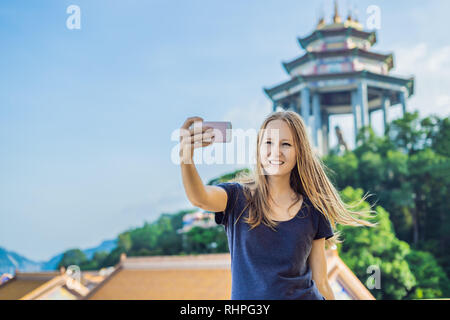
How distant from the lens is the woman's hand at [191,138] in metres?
0.88

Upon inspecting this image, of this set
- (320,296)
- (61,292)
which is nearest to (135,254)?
(61,292)

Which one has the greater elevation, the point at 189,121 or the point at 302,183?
the point at 189,121

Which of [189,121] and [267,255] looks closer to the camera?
[189,121]

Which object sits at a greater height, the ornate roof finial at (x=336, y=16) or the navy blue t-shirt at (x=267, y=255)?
the ornate roof finial at (x=336, y=16)

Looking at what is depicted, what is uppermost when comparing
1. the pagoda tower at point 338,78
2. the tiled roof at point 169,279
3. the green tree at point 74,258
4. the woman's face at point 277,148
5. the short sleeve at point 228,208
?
the pagoda tower at point 338,78

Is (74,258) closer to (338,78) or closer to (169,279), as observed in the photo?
(169,279)

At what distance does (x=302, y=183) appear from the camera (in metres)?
1.23

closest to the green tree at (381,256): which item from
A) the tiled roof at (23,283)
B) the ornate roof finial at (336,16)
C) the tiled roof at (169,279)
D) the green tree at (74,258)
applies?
the tiled roof at (169,279)

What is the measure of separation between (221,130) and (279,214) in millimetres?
336

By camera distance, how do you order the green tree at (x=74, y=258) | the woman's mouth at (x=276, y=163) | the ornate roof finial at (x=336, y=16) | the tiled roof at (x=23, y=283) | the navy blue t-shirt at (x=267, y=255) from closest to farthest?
the navy blue t-shirt at (x=267, y=255), the woman's mouth at (x=276, y=163), the tiled roof at (x=23, y=283), the ornate roof finial at (x=336, y=16), the green tree at (x=74, y=258)

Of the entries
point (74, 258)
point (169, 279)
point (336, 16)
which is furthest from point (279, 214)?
point (74, 258)

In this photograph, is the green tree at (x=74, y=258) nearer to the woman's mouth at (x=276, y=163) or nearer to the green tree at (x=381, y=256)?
the green tree at (x=381, y=256)

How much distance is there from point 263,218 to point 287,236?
7 cm
